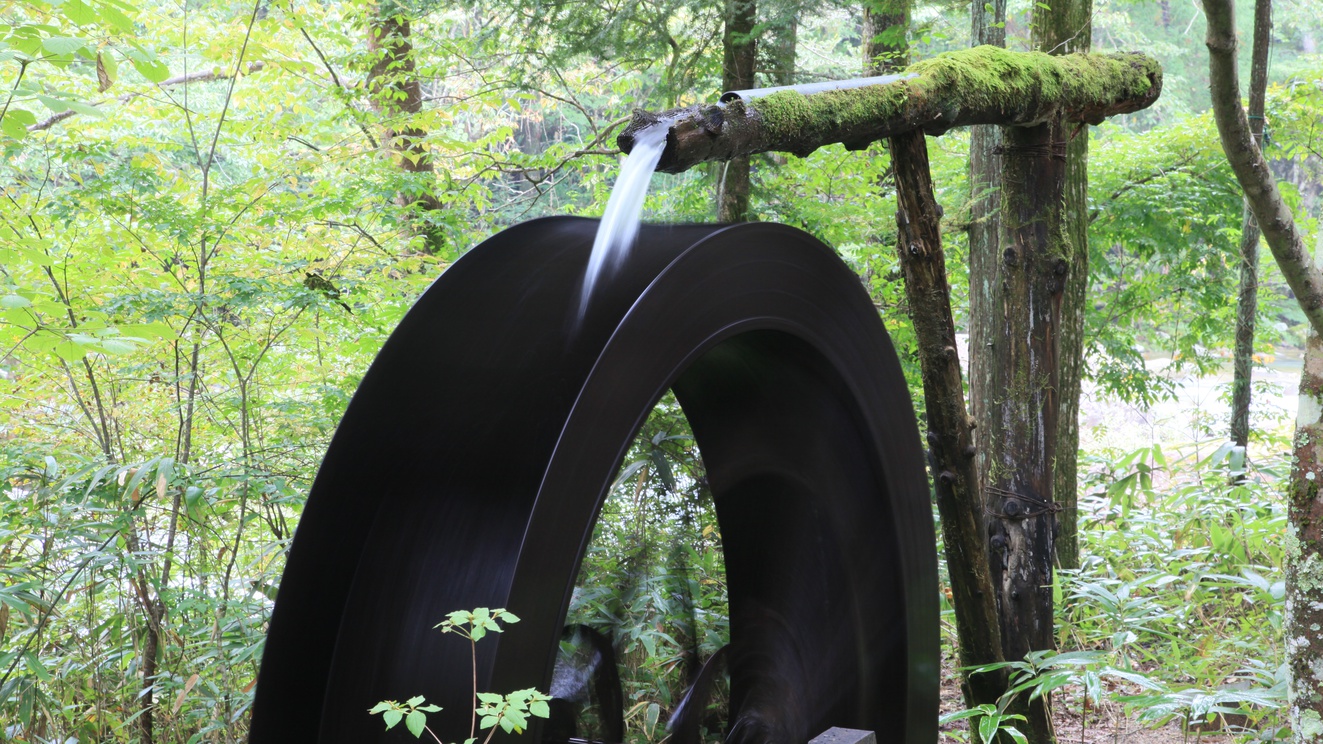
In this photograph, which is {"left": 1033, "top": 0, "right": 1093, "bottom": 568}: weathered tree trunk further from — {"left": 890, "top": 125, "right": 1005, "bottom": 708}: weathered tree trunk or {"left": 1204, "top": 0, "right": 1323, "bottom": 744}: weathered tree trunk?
{"left": 1204, "top": 0, "right": 1323, "bottom": 744}: weathered tree trunk

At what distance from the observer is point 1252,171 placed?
308cm

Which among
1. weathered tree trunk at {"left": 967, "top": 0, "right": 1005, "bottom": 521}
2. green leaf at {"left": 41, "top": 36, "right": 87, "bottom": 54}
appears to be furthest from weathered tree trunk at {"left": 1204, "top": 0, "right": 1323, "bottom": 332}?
green leaf at {"left": 41, "top": 36, "right": 87, "bottom": 54}

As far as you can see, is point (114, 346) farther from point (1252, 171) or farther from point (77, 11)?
point (1252, 171)

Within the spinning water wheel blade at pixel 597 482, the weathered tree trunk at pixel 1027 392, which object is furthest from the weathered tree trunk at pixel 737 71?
the spinning water wheel blade at pixel 597 482

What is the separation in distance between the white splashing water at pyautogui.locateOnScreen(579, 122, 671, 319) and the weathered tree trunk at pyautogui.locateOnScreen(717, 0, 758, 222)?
2966 millimetres

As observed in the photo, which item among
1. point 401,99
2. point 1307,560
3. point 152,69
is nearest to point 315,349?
point 401,99

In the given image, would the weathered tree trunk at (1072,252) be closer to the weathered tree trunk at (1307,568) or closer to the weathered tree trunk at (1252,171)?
the weathered tree trunk at (1252,171)

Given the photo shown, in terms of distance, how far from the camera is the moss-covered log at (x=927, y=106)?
81.4 inches

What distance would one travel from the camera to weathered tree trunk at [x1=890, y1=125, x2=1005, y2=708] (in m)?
2.79

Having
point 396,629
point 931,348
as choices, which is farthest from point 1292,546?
point 396,629

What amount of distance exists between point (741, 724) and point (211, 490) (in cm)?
236

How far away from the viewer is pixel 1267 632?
12.1ft

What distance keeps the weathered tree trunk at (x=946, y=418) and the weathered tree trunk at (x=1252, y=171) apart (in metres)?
0.99

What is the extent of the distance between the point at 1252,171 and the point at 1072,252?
0.58 meters
